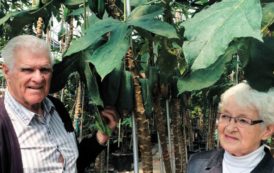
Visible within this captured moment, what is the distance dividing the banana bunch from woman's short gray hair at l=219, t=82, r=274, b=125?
1.66 ft

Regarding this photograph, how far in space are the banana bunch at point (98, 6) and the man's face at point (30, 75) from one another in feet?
0.89

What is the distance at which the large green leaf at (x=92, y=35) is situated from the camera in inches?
40.8

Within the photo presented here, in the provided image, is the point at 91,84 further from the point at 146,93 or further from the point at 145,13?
A: the point at 145,13

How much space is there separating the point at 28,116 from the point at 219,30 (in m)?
0.87

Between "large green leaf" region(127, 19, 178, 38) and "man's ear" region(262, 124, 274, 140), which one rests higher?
"large green leaf" region(127, 19, 178, 38)

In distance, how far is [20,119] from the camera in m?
1.41

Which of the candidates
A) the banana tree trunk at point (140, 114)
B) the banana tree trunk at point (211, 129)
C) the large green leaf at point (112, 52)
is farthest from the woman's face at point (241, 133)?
the banana tree trunk at point (211, 129)

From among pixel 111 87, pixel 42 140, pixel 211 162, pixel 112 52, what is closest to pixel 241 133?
pixel 211 162

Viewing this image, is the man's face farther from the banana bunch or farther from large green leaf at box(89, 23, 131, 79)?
large green leaf at box(89, 23, 131, 79)

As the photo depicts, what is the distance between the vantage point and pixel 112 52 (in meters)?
0.99

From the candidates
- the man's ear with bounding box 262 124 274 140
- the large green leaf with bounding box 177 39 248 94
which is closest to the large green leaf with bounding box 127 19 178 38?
the large green leaf with bounding box 177 39 248 94

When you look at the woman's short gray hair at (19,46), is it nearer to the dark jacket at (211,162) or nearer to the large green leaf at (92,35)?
the large green leaf at (92,35)

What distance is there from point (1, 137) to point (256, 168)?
85 centimetres

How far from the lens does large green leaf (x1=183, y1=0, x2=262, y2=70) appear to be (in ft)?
2.36
